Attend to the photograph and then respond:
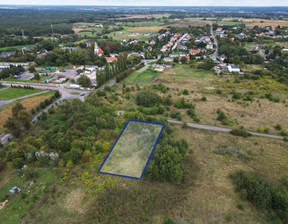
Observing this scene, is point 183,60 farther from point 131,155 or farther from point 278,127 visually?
point 131,155

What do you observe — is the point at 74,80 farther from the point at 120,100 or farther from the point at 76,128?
the point at 76,128

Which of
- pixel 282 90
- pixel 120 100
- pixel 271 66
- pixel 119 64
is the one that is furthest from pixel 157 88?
pixel 271 66

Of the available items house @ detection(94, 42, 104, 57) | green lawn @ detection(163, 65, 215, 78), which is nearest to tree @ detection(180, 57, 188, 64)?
green lawn @ detection(163, 65, 215, 78)

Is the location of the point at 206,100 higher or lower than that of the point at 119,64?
lower

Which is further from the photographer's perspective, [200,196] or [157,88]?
[157,88]

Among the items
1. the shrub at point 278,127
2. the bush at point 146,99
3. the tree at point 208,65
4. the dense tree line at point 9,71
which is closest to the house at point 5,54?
the dense tree line at point 9,71

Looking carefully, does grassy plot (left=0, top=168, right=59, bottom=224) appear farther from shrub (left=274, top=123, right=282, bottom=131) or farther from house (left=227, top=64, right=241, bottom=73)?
house (left=227, top=64, right=241, bottom=73)
